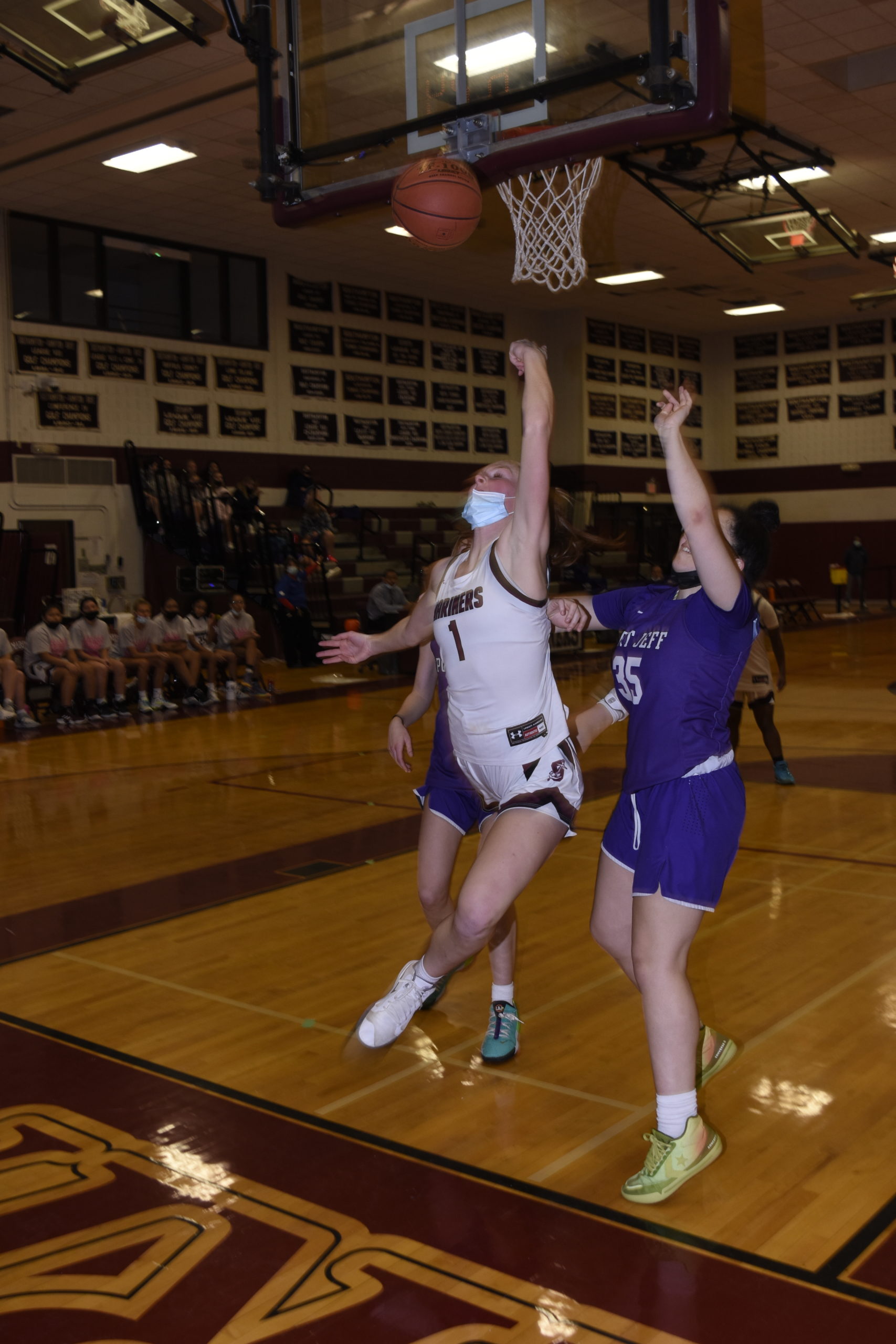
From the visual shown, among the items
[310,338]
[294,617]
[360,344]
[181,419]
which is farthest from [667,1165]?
[360,344]

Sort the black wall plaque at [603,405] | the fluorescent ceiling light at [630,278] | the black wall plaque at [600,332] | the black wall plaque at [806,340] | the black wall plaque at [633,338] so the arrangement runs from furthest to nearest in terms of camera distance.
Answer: the black wall plaque at [806,340]
the black wall plaque at [633,338]
the black wall plaque at [603,405]
the black wall plaque at [600,332]
the fluorescent ceiling light at [630,278]

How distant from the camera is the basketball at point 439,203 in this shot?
5.65 m

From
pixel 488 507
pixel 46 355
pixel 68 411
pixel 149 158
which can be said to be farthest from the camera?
pixel 68 411

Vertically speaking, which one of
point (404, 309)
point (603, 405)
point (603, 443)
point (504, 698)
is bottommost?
point (504, 698)

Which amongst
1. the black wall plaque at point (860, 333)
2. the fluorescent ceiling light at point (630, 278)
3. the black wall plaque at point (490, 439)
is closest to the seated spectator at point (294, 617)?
the black wall plaque at point (490, 439)

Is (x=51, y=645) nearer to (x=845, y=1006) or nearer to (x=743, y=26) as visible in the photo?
(x=743, y=26)

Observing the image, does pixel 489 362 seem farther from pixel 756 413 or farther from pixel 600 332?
pixel 756 413

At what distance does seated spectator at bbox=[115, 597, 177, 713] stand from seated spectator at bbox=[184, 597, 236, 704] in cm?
43

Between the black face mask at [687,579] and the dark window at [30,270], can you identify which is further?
the dark window at [30,270]

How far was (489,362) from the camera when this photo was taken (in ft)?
74.2

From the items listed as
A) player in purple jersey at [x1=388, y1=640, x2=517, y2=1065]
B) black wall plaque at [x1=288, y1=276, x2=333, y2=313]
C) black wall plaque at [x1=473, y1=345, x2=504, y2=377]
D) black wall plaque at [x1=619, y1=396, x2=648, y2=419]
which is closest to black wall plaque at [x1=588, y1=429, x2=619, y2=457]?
black wall plaque at [x1=619, y1=396, x2=648, y2=419]

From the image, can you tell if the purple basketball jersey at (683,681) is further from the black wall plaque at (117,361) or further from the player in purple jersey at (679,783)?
the black wall plaque at (117,361)

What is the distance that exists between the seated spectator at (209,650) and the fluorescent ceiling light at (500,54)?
797 cm

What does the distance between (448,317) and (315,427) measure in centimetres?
388
